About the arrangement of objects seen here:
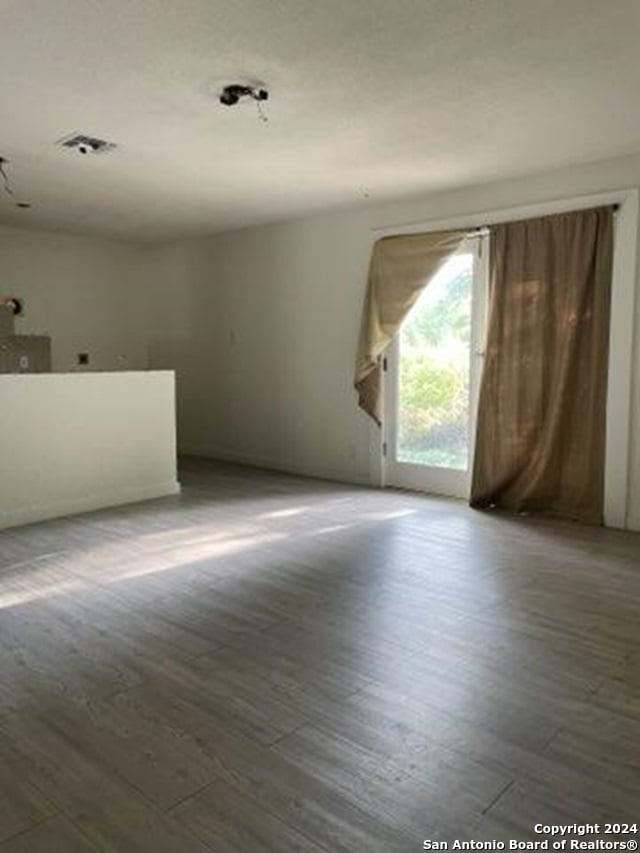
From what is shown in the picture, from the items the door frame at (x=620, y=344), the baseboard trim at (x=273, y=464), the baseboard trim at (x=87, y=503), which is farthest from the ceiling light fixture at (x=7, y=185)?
the door frame at (x=620, y=344)

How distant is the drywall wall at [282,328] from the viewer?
5.49 meters

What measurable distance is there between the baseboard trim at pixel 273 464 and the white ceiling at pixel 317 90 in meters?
2.56

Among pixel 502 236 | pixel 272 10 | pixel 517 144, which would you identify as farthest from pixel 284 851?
pixel 502 236

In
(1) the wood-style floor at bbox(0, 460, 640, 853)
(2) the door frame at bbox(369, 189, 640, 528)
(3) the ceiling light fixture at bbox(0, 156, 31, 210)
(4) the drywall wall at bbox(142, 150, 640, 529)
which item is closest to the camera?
(1) the wood-style floor at bbox(0, 460, 640, 853)

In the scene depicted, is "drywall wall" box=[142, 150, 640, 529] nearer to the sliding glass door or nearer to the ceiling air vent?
the sliding glass door

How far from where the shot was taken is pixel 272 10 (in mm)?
2281

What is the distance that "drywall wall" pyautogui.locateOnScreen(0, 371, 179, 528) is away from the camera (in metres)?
4.36

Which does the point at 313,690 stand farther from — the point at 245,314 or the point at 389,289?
the point at 245,314

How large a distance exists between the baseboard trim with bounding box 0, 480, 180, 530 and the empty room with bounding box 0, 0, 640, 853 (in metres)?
0.02

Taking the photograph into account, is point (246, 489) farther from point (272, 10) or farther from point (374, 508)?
point (272, 10)

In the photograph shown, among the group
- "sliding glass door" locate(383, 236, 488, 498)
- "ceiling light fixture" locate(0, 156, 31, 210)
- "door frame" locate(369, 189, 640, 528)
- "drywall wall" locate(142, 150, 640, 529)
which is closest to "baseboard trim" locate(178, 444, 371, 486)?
"drywall wall" locate(142, 150, 640, 529)

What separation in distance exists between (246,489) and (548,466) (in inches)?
101

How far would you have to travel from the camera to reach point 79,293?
7.09 m

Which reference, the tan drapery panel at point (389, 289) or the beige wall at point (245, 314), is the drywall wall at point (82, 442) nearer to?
the beige wall at point (245, 314)
